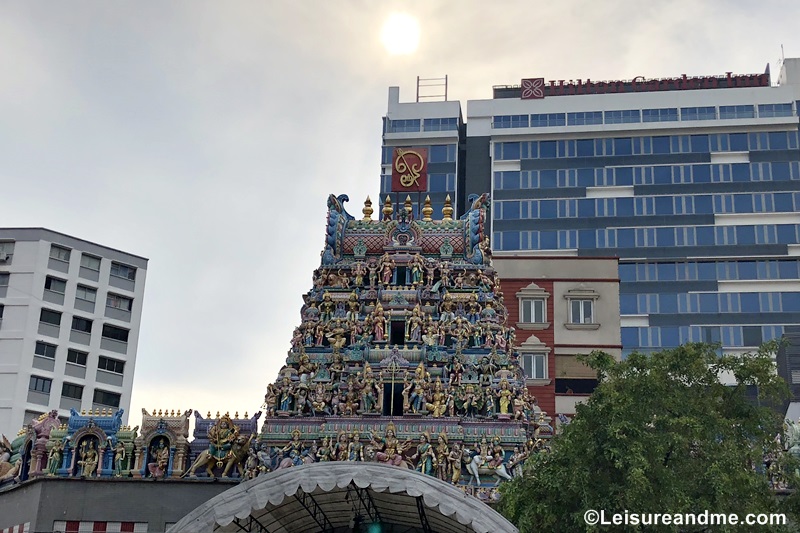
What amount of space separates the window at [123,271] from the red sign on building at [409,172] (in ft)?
120

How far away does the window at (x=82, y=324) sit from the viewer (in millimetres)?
75750

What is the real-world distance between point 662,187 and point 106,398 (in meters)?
47.3

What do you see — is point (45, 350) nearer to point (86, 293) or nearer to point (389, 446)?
point (86, 293)

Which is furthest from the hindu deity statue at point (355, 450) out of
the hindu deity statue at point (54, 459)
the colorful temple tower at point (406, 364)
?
the hindu deity statue at point (54, 459)

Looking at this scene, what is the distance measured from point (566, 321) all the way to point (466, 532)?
2944 centimetres

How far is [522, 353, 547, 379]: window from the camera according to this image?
2356 inches

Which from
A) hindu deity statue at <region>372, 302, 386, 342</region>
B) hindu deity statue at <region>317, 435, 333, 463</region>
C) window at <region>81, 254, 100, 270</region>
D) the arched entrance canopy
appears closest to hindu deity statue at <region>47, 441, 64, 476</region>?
hindu deity statue at <region>317, 435, 333, 463</region>

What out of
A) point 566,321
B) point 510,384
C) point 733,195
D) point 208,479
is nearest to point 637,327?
point 733,195

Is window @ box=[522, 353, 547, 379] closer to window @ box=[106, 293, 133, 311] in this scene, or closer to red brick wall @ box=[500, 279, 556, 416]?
red brick wall @ box=[500, 279, 556, 416]

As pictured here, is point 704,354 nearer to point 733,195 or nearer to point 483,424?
point 483,424

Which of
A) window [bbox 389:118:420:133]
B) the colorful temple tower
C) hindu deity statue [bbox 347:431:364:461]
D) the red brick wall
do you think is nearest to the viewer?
hindu deity statue [bbox 347:431:364:461]

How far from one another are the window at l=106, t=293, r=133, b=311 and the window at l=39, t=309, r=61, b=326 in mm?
4090

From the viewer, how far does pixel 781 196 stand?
281 ft

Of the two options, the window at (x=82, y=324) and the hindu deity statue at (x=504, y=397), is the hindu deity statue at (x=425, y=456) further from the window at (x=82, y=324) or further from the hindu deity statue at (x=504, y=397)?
the window at (x=82, y=324)
